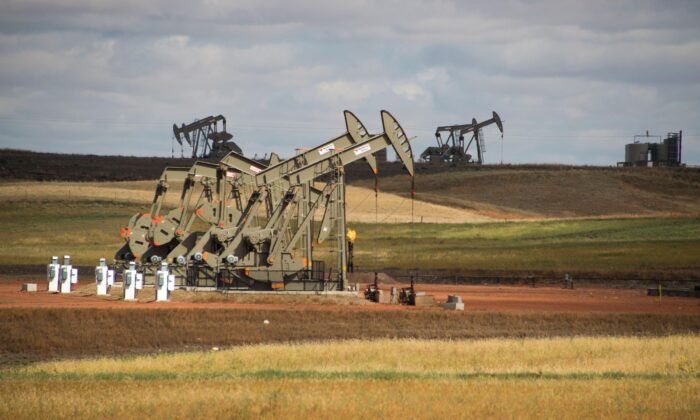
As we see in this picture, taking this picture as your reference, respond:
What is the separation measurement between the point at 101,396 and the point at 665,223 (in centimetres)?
7230

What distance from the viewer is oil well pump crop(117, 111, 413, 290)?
44812 millimetres

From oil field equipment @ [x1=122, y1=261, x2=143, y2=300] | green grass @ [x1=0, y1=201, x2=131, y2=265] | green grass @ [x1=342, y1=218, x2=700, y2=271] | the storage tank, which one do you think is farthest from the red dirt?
the storage tank

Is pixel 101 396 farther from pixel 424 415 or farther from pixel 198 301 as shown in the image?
pixel 198 301

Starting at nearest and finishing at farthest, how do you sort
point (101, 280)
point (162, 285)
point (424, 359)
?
1. point (424, 359)
2. point (162, 285)
3. point (101, 280)

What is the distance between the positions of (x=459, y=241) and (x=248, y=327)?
45.0m

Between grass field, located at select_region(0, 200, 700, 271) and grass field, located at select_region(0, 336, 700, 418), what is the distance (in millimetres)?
32496

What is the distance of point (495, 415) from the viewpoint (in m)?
19.8

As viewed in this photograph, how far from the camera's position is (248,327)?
116ft

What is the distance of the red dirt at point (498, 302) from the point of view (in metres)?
38.6

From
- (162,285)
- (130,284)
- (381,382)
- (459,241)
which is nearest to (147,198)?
(459,241)

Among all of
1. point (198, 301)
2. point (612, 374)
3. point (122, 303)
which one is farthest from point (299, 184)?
point (612, 374)

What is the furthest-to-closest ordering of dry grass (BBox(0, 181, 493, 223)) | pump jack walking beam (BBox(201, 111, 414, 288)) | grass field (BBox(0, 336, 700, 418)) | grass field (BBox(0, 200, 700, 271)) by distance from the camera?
dry grass (BBox(0, 181, 493, 223)), grass field (BBox(0, 200, 700, 271)), pump jack walking beam (BBox(201, 111, 414, 288)), grass field (BBox(0, 336, 700, 418))

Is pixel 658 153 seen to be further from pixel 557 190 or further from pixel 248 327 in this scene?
pixel 248 327

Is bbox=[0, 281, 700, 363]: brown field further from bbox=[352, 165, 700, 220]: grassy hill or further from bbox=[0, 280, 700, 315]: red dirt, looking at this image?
bbox=[352, 165, 700, 220]: grassy hill
